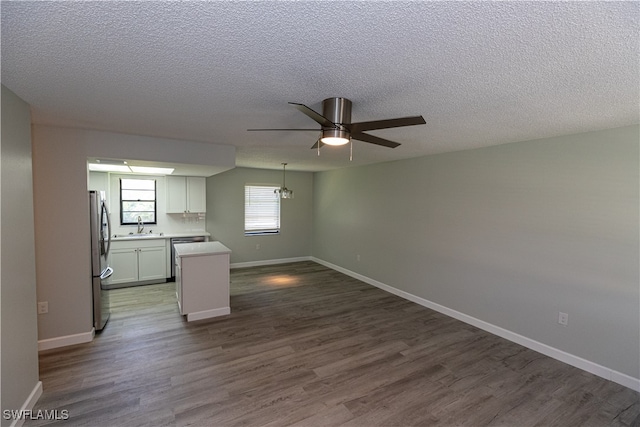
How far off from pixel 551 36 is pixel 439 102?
868mm

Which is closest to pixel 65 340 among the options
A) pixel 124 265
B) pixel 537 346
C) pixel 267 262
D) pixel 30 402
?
pixel 30 402

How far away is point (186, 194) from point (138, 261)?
1.48m

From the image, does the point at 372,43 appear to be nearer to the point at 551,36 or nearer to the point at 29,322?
the point at 551,36

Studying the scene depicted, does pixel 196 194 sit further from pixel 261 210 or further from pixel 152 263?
pixel 261 210

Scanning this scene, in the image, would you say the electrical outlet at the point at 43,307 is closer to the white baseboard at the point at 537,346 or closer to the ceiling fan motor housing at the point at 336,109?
the ceiling fan motor housing at the point at 336,109

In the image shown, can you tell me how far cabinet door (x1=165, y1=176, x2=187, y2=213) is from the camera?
17.9ft

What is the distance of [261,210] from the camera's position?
6906 millimetres

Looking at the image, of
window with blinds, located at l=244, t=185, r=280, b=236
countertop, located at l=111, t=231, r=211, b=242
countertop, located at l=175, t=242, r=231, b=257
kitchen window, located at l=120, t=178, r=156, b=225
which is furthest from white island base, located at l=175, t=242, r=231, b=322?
window with blinds, located at l=244, t=185, r=280, b=236

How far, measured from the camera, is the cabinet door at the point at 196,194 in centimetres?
564

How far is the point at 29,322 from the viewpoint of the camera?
2.19 meters

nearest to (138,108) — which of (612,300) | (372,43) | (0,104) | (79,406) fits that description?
(0,104)

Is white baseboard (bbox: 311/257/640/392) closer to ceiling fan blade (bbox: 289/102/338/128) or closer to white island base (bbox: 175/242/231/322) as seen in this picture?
white island base (bbox: 175/242/231/322)

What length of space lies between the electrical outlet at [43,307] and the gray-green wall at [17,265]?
0.88 m

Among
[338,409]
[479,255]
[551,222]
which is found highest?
[551,222]
